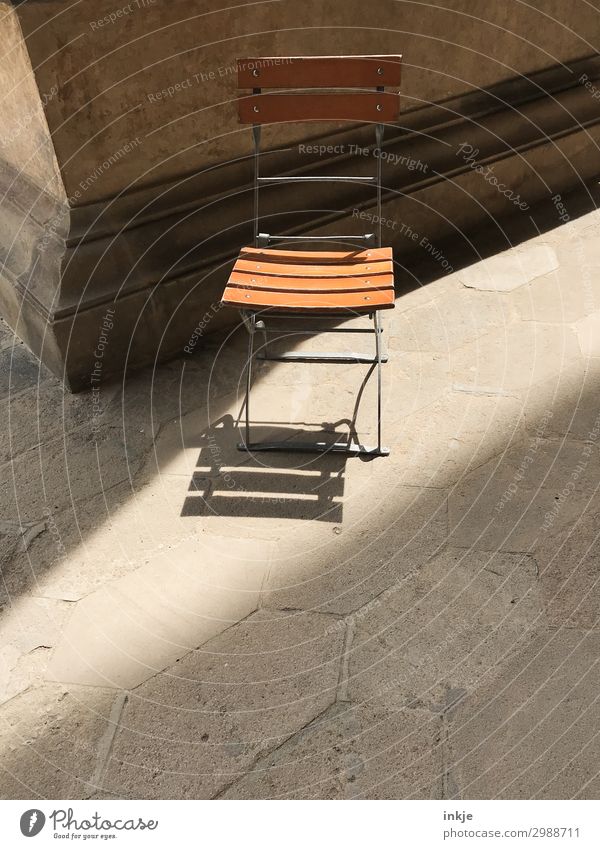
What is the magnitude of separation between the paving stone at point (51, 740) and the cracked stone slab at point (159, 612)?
0.06m

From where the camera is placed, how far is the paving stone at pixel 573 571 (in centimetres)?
247

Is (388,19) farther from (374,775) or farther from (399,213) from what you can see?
(374,775)

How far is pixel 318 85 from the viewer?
3115 millimetres

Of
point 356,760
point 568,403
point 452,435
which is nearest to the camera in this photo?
point 356,760

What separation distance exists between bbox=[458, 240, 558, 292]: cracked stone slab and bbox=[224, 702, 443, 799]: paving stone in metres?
2.34

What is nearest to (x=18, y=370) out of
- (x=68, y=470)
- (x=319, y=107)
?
(x=68, y=470)

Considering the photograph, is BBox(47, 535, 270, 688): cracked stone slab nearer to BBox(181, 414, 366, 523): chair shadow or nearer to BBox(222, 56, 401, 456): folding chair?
BBox(181, 414, 366, 523): chair shadow

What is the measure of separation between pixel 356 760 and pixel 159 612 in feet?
2.50

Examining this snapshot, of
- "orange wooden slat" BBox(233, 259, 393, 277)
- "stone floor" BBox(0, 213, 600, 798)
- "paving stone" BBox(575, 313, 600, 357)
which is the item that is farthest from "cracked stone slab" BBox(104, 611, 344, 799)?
"paving stone" BBox(575, 313, 600, 357)

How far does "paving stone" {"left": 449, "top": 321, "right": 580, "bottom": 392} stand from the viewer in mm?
3436

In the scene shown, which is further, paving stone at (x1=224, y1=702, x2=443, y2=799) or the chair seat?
the chair seat

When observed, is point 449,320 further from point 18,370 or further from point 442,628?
point 18,370

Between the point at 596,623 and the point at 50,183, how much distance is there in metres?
2.49
